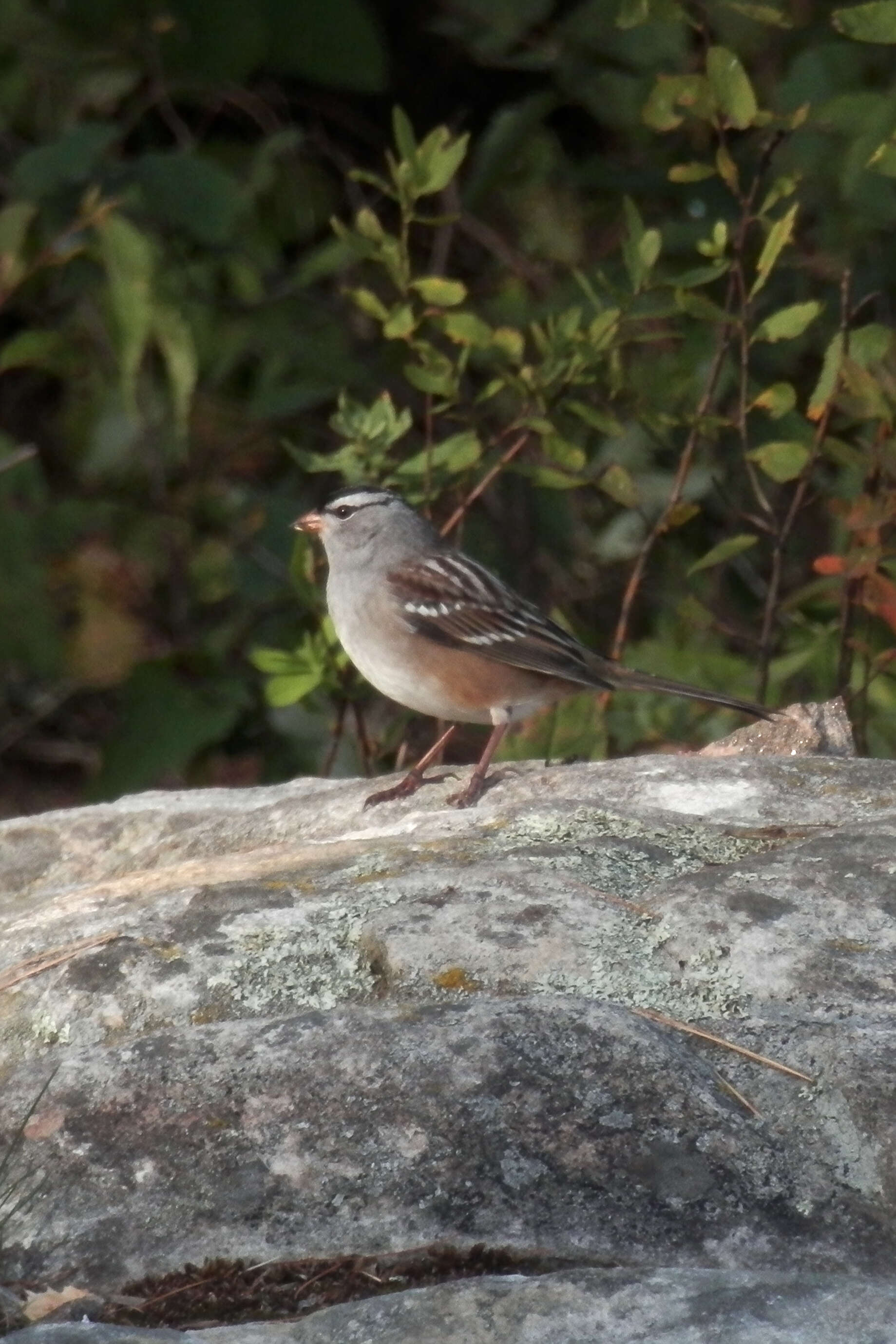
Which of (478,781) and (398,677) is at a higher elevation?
(478,781)

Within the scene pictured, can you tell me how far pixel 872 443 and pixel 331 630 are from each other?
4.56 feet

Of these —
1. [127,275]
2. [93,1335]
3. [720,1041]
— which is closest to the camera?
[93,1335]

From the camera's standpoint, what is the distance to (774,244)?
4.15 m

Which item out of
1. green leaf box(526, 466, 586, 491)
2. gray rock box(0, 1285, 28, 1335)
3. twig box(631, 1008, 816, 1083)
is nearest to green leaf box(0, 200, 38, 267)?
green leaf box(526, 466, 586, 491)

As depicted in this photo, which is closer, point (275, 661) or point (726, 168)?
point (726, 168)

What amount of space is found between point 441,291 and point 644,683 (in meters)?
1.06

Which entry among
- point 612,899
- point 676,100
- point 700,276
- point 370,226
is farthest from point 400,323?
point 612,899

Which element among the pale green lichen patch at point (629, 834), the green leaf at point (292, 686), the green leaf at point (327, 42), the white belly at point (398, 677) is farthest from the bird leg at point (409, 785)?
the green leaf at point (327, 42)

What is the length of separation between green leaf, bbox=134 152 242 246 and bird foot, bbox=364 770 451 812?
2.14 m

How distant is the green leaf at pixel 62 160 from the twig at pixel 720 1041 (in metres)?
3.65

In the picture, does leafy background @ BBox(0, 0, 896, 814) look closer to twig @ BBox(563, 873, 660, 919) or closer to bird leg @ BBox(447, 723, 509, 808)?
bird leg @ BBox(447, 723, 509, 808)

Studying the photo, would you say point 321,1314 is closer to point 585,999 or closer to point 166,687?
point 585,999

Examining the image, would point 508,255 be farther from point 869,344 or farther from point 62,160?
point 869,344

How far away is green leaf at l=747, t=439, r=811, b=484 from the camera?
4250 millimetres
